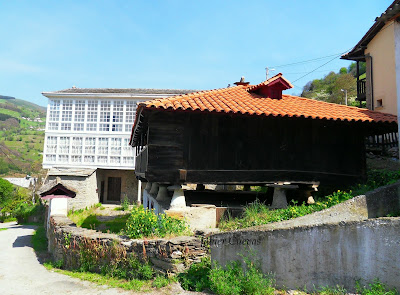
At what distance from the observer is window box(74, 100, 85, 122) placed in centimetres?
2222

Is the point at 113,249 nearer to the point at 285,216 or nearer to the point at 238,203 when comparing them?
the point at 285,216

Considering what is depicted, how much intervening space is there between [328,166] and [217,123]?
3571 millimetres

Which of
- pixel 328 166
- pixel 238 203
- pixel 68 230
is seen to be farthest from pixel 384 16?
pixel 68 230

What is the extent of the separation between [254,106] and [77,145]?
1614cm

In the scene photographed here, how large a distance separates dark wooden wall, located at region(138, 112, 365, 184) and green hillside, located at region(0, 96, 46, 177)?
52472mm

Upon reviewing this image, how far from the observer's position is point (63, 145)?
21.9 m

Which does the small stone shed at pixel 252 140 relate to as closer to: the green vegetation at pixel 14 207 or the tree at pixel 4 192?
the green vegetation at pixel 14 207

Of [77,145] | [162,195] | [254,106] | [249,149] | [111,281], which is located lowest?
[111,281]

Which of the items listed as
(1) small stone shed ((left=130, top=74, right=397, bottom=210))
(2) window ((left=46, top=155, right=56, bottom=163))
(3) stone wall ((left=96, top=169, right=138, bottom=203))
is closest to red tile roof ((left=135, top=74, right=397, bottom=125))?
(1) small stone shed ((left=130, top=74, right=397, bottom=210))

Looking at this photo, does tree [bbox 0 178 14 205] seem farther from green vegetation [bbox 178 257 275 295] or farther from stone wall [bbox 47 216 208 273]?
green vegetation [bbox 178 257 275 295]

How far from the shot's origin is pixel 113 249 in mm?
7316

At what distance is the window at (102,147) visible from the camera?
21969mm

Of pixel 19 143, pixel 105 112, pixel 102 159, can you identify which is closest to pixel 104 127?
pixel 105 112

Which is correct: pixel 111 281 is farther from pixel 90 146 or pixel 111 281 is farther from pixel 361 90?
pixel 90 146
